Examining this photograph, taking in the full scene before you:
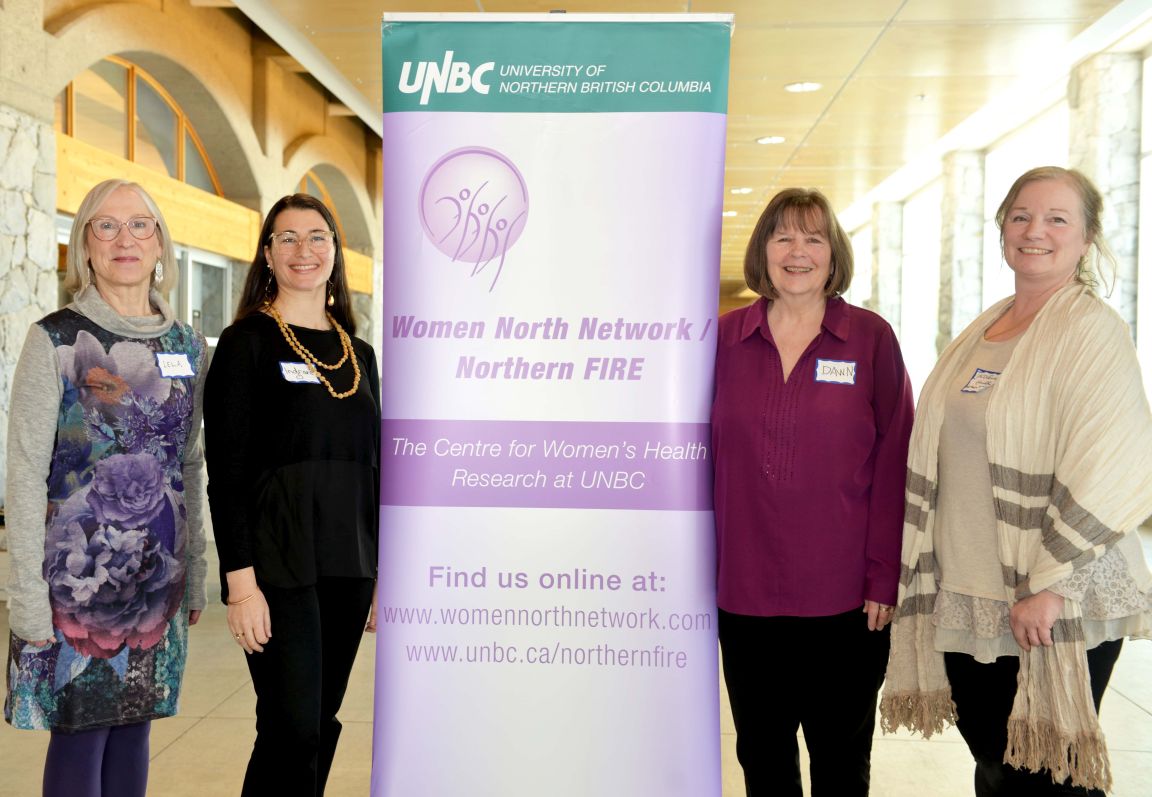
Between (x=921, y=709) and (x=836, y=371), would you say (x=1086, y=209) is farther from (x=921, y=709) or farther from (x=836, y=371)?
(x=921, y=709)

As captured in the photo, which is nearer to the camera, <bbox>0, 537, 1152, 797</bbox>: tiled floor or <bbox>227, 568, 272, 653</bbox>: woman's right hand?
<bbox>227, 568, 272, 653</bbox>: woman's right hand

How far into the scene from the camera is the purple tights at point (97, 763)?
2.10 metres

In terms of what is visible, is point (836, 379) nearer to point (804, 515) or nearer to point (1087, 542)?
point (804, 515)

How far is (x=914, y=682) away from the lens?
82.8 inches

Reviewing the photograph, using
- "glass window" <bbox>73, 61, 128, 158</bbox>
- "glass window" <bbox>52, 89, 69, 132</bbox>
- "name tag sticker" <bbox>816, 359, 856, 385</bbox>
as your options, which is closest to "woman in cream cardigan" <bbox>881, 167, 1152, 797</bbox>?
"name tag sticker" <bbox>816, 359, 856, 385</bbox>

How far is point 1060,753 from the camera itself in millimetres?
1885

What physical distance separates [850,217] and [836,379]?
54.9 feet

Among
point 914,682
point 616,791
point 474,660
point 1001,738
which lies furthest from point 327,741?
point 1001,738

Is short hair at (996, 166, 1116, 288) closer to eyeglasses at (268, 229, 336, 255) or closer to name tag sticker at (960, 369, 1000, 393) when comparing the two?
name tag sticker at (960, 369, 1000, 393)

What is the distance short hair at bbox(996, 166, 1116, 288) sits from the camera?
79.4 inches

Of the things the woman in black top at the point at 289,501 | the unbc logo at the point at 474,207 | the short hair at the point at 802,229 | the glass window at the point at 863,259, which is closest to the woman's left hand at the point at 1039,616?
the short hair at the point at 802,229

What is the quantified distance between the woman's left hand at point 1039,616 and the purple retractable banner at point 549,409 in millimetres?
626

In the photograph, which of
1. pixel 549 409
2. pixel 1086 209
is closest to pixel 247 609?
pixel 549 409

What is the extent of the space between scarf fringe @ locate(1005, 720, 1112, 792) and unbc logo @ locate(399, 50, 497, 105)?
66.9 inches
